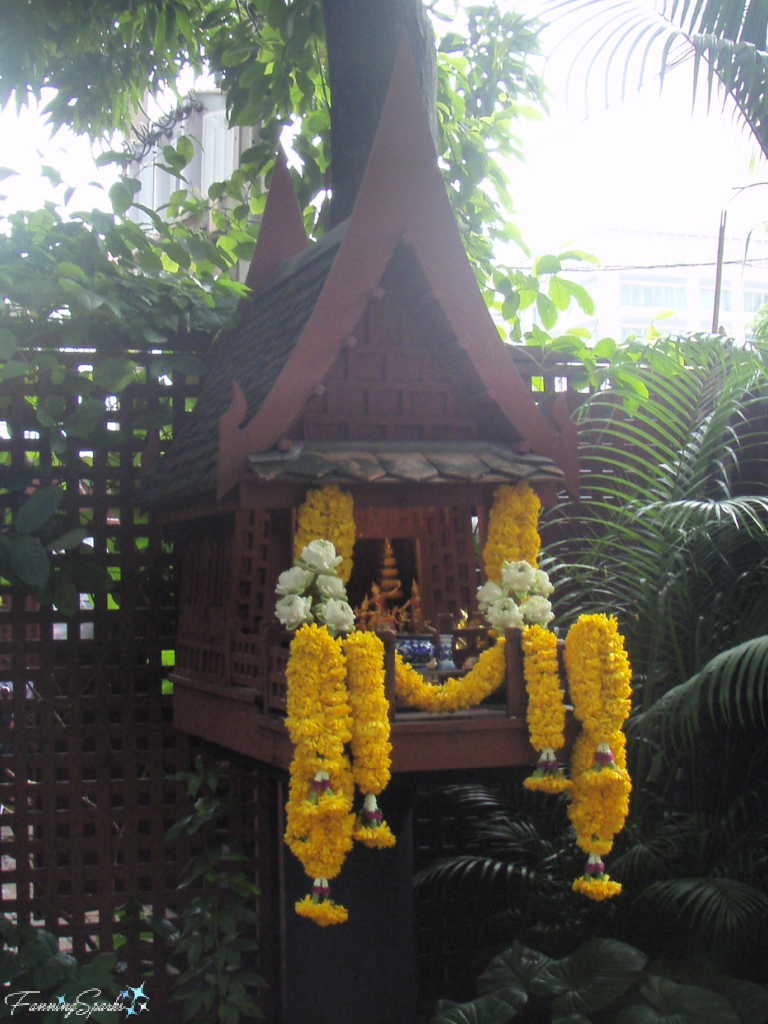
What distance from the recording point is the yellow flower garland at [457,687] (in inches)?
121

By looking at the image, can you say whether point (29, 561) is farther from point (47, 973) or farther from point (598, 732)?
point (598, 732)

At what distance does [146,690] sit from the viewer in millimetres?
4203

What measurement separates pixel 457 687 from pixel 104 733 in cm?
164

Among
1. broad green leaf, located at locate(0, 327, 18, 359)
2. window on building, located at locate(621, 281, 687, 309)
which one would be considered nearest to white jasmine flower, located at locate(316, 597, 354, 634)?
broad green leaf, located at locate(0, 327, 18, 359)

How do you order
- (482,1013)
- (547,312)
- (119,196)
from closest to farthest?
(482,1013) < (119,196) < (547,312)

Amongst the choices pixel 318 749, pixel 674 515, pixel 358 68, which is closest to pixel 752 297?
pixel 358 68

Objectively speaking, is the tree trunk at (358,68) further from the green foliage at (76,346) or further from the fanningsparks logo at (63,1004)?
the fanningsparks logo at (63,1004)

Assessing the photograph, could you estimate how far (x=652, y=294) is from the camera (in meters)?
58.0

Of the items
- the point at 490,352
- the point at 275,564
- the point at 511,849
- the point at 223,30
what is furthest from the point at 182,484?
the point at 223,30

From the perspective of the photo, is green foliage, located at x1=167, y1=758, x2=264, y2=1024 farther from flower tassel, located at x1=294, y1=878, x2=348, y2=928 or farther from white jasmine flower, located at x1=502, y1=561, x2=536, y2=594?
white jasmine flower, located at x1=502, y1=561, x2=536, y2=594

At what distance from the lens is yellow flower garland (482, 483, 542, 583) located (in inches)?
131

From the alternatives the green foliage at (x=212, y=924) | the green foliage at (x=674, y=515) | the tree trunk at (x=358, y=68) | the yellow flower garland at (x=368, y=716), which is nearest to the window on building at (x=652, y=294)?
the green foliage at (x=674, y=515)

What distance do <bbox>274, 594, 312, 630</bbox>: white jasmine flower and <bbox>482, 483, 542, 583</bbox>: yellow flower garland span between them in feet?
2.44

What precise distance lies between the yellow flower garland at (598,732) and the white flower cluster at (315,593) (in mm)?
684
